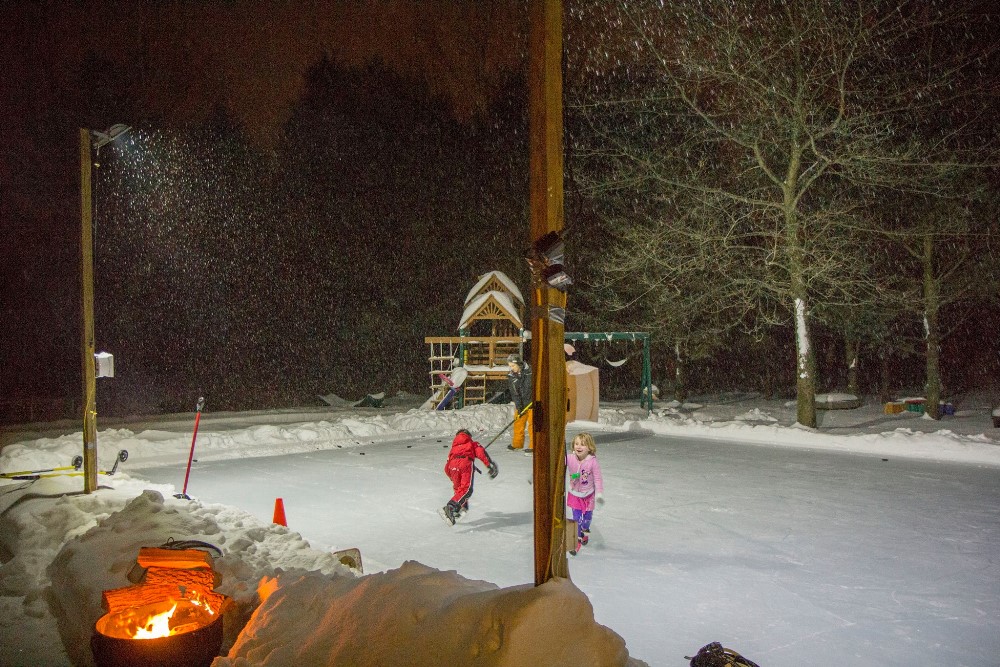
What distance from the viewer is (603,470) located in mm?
12188

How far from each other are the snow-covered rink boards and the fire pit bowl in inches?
101

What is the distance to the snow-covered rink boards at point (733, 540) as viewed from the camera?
4.95m

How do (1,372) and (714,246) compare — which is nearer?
(714,246)

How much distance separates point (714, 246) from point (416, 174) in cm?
2062

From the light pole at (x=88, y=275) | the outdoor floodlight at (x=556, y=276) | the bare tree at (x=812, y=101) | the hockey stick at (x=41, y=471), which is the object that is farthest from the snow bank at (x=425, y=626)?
the bare tree at (x=812, y=101)

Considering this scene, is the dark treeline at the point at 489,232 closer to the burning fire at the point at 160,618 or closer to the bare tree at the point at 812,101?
the bare tree at the point at 812,101

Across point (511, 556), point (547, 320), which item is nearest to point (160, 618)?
point (547, 320)

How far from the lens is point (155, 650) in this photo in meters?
3.86

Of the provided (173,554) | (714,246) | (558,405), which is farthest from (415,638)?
(714,246)

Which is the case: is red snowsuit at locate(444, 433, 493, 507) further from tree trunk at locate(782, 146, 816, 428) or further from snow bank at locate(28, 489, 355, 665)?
tree trunk at locate(782, 146, 816, 428)

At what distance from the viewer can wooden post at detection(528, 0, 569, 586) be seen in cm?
414

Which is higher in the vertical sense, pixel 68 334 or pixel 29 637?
pixel 68 334

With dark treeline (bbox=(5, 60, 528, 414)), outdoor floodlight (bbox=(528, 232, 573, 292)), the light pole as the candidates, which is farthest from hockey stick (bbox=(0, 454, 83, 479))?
dark treeline (bbox=(5, 60, 528, 414))

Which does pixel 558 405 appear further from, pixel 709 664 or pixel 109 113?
pixel 109 113
